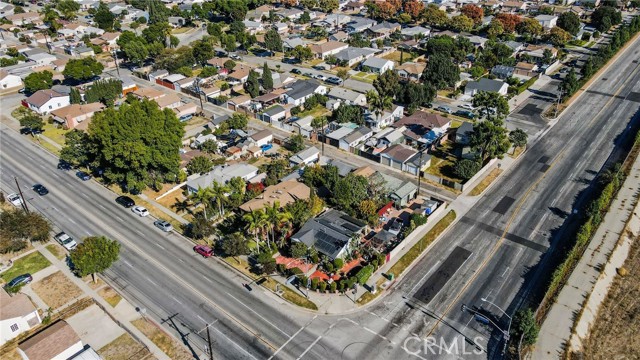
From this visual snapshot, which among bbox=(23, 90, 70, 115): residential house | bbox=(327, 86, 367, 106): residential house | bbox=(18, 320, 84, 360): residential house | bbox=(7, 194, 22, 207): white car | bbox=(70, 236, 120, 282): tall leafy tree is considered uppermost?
bbox=(70, 236, 120, 282): tall leafy tree

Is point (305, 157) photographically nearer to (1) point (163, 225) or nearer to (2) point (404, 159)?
(2) point (404, 159)

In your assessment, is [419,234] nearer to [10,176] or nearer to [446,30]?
[10,176]

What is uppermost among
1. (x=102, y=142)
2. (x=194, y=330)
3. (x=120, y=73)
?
(x=102, y=142)

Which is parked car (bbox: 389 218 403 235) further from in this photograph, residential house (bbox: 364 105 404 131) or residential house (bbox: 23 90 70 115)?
residential house (bbox: 23 90 70 115)

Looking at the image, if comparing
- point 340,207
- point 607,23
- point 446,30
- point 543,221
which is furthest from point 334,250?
point 607,23

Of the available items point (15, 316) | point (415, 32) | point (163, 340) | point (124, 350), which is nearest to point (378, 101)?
point (163, 340)

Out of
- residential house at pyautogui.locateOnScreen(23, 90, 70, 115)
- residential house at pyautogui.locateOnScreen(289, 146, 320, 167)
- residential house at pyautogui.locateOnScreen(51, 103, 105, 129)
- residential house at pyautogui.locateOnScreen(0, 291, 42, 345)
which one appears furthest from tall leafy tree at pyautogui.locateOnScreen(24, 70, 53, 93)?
residential house at pyautogui.locateOnScreen(0, 291, 42, 345)

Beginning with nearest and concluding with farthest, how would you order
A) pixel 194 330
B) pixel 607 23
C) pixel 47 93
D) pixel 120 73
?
pixel 194 330 → pixel 47 93 → pixel 120 73 → pixel 607 23
